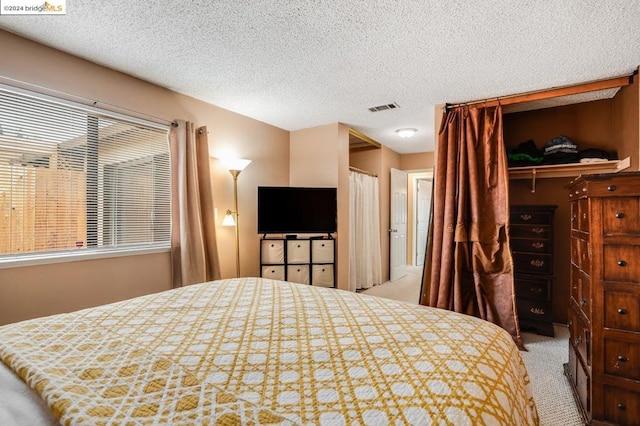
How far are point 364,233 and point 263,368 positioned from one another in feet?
13.5

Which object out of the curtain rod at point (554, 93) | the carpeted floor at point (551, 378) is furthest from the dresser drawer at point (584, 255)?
the curtain rod at point (554, 93)

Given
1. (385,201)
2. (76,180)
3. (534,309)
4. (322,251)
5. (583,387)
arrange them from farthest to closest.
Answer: (385,201) → (322,251) → (534,309) → (76,180) → (583,387)

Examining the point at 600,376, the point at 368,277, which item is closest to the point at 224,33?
the point at 600,376

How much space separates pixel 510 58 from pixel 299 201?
256 centimetres

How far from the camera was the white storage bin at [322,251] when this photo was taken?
3979 mm

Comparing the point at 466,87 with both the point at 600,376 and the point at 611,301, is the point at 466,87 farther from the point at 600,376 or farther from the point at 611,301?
the point at 600,376

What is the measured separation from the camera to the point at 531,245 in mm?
3289

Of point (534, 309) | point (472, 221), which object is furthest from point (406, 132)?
point (534, 309)

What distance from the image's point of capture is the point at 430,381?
2.90 ft

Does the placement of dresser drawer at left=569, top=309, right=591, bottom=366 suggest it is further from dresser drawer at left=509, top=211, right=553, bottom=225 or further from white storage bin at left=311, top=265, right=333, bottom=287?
white storage bin at left=311, top=265, right=333, bottom=287

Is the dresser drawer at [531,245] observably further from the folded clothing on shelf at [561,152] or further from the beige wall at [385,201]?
the beige wall at [385,201]

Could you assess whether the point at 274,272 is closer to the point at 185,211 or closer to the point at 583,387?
the point at 185,211

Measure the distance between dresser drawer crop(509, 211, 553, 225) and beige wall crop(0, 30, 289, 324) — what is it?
9.72 ft

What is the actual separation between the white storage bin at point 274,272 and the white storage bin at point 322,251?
0.42 meters
